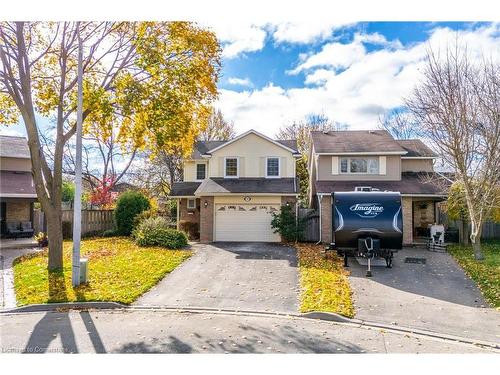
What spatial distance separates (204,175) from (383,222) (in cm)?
1330

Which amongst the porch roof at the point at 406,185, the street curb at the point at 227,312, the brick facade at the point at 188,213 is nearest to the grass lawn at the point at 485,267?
the porch roof at the point at 406,185

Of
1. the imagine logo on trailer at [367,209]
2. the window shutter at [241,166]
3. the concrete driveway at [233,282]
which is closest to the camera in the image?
the concrete driveway at [233,282]

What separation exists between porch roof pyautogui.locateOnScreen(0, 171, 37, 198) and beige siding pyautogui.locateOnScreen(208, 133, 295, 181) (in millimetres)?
10223

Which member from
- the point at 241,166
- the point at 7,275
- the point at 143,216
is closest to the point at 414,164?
the point at 241,166

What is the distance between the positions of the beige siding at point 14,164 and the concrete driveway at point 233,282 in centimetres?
1316

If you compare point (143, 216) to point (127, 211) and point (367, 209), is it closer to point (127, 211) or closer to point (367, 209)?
point (127, 211)

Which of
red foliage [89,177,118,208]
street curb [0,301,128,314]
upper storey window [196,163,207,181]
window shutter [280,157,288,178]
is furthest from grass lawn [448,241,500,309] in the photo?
red foliage [89,177,118,208]

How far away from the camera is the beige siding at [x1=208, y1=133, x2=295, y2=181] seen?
2094 centimetres

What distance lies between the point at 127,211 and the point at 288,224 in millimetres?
9319

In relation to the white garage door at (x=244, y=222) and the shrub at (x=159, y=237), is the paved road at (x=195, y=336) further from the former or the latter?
the white garage door at (x=244, y=222)

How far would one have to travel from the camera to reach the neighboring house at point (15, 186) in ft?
68.4

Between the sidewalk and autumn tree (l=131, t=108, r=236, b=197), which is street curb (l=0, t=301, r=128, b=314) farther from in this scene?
autumn tree (l=131, t=108, r=236, b=197)

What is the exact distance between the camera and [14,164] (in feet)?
74.0

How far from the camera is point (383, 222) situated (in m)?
13.2
